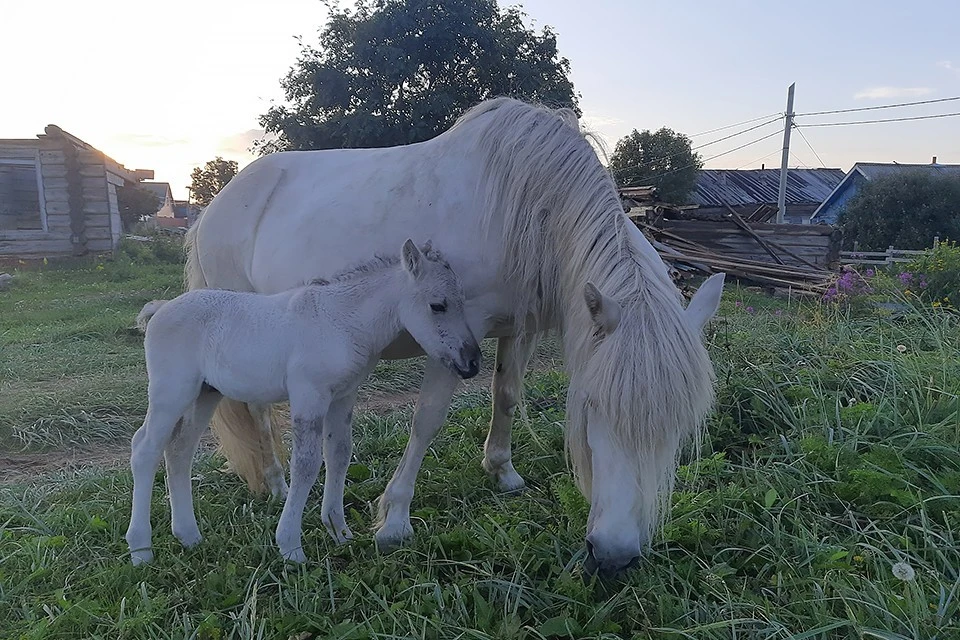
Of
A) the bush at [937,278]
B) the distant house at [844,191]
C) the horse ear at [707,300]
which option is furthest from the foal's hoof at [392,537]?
the distant house at [844,191]

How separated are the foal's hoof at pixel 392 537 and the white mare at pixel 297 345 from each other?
36cm

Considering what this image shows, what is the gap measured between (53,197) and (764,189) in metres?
34.3

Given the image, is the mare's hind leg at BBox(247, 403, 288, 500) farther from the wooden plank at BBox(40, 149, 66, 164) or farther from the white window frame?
the wooden plank at BBox(40, 149, 66, 164)

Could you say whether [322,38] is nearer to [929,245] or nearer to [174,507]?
[174,507]

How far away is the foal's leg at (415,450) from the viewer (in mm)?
2816

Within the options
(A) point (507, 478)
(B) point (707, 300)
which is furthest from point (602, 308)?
(A) point (507, 478)

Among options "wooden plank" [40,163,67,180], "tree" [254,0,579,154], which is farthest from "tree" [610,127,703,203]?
"wooden plank" [40,163,67,180]

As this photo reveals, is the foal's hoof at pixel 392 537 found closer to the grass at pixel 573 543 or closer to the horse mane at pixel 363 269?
the grass at pixel 573 543

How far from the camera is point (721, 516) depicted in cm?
273

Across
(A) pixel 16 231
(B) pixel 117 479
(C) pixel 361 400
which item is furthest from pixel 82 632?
(A) pixel 16 231

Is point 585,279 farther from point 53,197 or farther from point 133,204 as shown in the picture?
point 133,204

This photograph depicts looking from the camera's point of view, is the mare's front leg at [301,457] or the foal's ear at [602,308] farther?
the mare's front leg at [301,457]

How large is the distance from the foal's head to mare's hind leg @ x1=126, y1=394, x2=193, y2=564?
105 cm

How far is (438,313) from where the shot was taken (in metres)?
2.49
